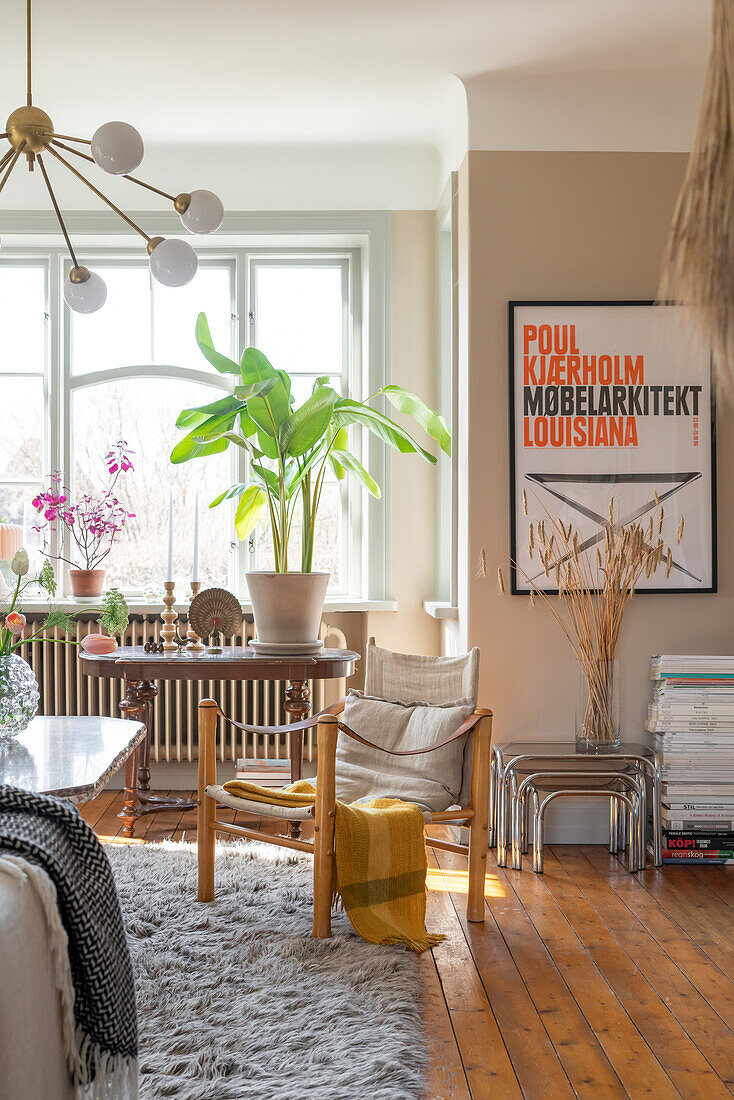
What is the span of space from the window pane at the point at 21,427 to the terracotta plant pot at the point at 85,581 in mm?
611

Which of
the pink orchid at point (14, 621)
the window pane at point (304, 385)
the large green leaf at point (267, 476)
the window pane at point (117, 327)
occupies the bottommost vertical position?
the pink orchid at point (14, 621)

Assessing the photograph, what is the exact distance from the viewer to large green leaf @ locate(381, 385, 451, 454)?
4.36 metres

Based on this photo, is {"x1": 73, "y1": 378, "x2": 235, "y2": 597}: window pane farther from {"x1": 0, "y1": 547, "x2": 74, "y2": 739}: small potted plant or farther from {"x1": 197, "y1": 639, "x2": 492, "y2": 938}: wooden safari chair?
{"x1": 0, "y1": 547, "x2": 74, "y2": 739}: small potted plant

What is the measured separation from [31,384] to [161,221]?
1.06 metres

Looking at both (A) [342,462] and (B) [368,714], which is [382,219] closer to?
(A) [342,462]

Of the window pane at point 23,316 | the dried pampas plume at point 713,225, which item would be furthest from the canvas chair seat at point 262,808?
the window pane at point 23,316

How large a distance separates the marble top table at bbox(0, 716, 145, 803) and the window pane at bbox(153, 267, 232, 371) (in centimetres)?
249

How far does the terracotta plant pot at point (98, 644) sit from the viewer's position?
13.7 ft

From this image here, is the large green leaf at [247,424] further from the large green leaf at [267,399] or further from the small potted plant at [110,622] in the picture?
the small potted plant at [110,622]

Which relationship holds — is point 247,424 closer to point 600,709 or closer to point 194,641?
point 194,641

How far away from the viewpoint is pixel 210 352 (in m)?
4.39

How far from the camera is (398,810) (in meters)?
3.05

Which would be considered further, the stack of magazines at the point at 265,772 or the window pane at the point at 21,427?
the window pane at the point at 21,427

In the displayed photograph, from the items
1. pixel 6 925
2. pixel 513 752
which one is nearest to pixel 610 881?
pixel 513 752
